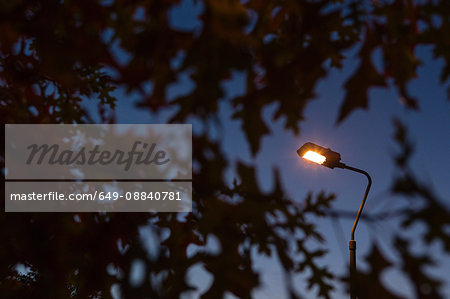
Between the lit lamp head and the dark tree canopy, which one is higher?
the lit lamp head

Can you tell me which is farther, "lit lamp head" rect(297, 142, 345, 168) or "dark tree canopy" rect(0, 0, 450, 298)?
"lit lamp head" rect(297, 142, 345, 168)

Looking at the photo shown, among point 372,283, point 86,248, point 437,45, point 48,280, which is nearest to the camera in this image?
point 372,283

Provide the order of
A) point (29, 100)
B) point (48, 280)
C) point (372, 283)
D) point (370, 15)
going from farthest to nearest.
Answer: point (29, 100)
point (48, 280)
point (370, 15)
point (372, 283)

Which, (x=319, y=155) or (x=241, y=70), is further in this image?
(x=319, y=155)

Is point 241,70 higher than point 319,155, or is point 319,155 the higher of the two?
point 319,155

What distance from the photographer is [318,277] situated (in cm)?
218

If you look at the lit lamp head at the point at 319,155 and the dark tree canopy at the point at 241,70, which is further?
the lit lamp head at the point at 319,155

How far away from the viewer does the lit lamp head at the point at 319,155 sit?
15.1ft

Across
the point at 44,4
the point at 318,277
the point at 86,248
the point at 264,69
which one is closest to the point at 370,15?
the point at 264,69

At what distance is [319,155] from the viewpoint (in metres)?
4.66

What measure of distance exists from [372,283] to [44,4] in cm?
→ 193

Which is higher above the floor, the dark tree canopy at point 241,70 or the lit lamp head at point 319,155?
the lit lamp head at point 319,155

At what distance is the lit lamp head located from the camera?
4598mm

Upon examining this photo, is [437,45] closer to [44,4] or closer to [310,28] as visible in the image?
[310,28]
